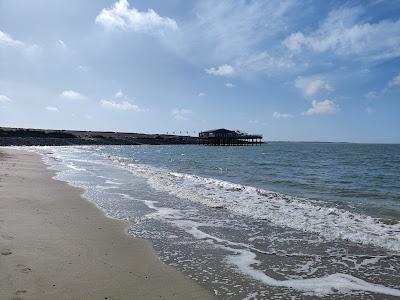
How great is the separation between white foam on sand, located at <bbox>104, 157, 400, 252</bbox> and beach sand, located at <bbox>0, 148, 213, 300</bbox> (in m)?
4.49

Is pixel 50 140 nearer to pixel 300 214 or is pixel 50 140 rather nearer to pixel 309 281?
pixel 300 214

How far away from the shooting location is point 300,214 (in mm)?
11867

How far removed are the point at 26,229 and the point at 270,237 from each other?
5.40 metres

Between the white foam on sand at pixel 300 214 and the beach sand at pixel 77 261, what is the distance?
4488mm

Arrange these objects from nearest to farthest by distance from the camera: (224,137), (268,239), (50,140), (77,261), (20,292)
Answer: (20,292), (77,261), (268,239), (50,140), (224,137)

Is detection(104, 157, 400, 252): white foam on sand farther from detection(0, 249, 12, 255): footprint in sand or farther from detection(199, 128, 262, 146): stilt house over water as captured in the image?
detection(199, 128, 262, 146): stilt house over water

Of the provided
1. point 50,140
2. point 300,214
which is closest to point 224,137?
point 50,140

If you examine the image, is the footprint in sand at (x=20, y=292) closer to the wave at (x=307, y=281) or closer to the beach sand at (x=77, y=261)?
the beach sand at (x=77, y=261)

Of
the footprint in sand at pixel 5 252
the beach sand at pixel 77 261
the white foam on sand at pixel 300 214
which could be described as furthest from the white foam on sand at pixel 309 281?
the footprint in sand at pixel 5 252

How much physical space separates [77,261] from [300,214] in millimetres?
7602

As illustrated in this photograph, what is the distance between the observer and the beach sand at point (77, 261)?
509 centimetres

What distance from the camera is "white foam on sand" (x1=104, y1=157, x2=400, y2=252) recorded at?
29.8 feet

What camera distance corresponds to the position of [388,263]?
6988mm

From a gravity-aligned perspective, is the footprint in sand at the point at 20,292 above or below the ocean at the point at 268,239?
above
